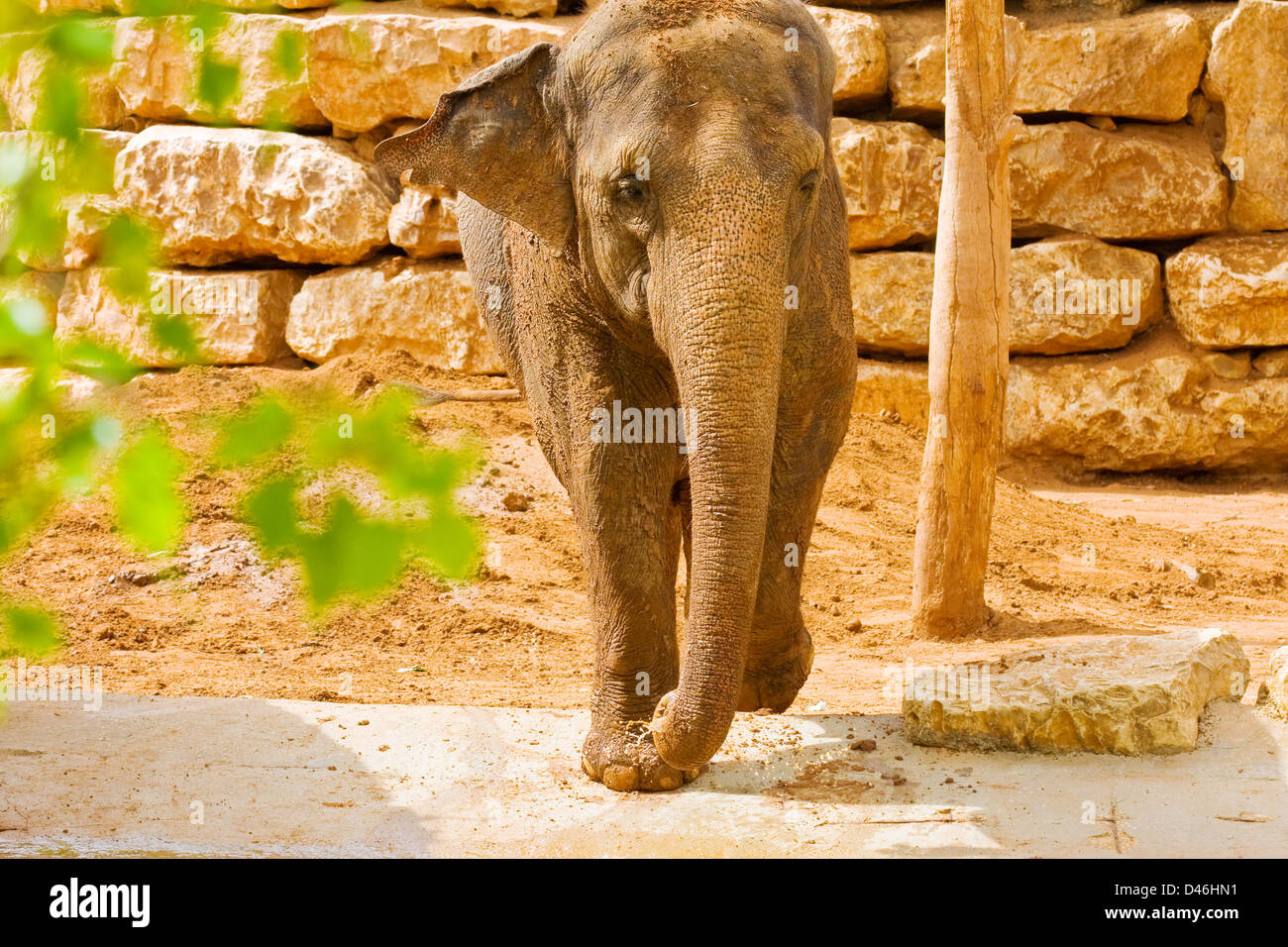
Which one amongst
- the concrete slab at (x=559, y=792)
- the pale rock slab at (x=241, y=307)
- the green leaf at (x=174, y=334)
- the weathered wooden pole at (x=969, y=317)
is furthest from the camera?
the pale rock slab at (x=241, y=307)

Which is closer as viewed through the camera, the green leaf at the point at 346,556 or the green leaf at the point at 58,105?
the green leaf at the point at 346,556

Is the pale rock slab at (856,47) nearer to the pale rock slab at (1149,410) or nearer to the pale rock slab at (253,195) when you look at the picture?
the pale rock slab at (1149,410)

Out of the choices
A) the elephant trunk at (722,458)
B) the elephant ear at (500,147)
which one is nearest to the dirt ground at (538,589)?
the elephant trunk at (722,458)

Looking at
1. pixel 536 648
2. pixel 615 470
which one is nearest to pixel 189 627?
pixel 536 648

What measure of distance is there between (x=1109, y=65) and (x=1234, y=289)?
6.28 feet

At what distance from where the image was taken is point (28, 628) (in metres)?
1.24

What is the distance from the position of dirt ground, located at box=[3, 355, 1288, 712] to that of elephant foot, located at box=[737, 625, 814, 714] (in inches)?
34.3

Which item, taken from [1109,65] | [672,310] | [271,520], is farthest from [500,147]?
[1109,65]

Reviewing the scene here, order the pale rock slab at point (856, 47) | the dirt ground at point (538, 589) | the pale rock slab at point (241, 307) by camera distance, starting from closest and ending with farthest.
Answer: the dirt ground at point (538, 589)
the pale rock slab at point (856, 47)
the pale rock slab at point (241, 307)

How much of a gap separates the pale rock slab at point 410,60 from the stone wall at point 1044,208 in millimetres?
18

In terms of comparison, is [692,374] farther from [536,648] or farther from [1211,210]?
[1211,210]

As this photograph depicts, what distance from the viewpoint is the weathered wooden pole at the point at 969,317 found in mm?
7801

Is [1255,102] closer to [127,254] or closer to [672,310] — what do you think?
[672,310]

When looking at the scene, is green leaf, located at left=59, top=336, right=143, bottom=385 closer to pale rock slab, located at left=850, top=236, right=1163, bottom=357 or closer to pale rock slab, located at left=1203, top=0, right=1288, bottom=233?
pale rock slab, located at left=850, top=236, right=1163, bottom=357
